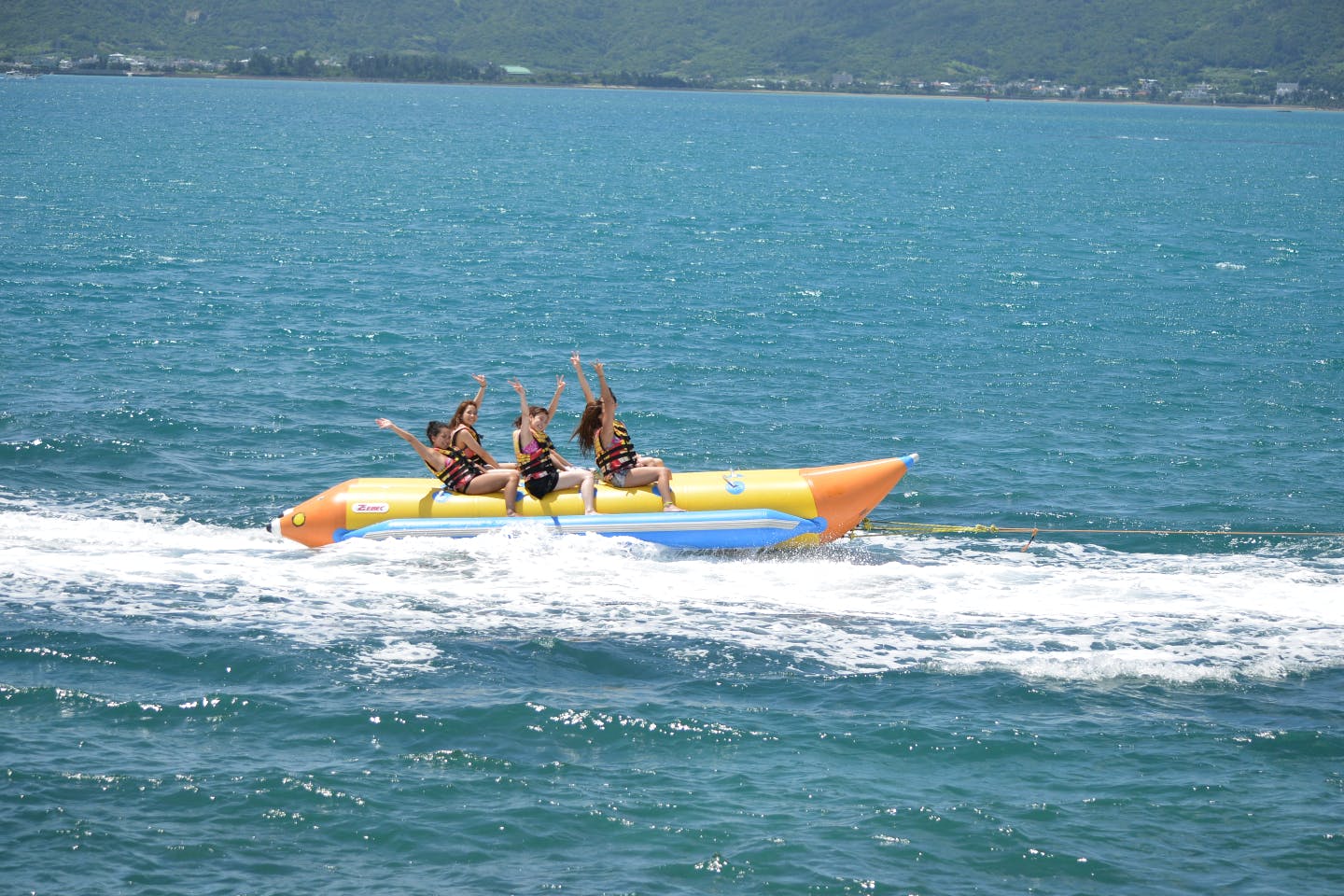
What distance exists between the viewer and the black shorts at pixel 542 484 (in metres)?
12.0

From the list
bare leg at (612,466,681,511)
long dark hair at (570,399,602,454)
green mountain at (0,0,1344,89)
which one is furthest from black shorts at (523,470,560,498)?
green mountain at (0,0,1344,89)

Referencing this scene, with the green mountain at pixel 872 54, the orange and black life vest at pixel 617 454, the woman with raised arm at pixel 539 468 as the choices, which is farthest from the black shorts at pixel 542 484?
the green mountain at pixel 872 54

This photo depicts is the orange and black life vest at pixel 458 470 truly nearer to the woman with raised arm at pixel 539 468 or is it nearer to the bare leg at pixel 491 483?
the bare leg at pixel 491 483

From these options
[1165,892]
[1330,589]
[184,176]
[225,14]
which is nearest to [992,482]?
Answer: [1330,589]

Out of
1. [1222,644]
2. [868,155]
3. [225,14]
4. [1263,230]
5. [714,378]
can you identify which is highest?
[225,14]

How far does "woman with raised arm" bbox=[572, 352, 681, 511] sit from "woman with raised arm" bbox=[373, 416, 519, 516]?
74 centimetres

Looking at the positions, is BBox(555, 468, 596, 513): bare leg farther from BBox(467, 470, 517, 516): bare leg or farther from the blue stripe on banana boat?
BBox(467, 470, 517, 516): bare leg

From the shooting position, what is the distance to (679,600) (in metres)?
11.1

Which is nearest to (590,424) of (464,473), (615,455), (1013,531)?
(615,455)

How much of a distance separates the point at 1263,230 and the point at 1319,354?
21.9 meters

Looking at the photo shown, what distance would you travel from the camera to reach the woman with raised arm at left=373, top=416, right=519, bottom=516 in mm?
12016

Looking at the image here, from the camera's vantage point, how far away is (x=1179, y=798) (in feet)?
27.2

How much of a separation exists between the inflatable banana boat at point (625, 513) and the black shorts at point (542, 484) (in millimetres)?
59

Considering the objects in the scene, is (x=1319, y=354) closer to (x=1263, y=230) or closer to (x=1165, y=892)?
(x=1165, y=892)
